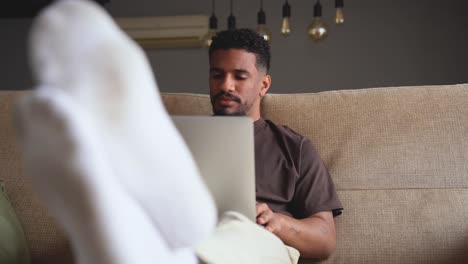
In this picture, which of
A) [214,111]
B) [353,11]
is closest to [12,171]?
[214,111]

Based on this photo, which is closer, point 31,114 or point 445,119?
point 31,114

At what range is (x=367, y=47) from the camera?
4059 millimetres

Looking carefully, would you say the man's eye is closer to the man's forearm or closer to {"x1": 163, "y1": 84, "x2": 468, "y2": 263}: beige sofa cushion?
{"x1": 163, "y1": 84, "x2": 468, "y2": 263}: beige sofa cushion

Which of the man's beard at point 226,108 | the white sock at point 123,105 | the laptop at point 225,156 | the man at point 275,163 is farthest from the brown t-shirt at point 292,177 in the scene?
the white sock at point 123,105

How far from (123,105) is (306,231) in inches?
32.1

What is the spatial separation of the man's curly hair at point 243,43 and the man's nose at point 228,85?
0.10 m

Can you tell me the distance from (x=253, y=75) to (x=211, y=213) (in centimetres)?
100

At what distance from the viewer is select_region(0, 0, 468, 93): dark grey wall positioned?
3.98 meters

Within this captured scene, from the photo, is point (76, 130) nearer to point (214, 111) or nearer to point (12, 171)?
point (214, 111)

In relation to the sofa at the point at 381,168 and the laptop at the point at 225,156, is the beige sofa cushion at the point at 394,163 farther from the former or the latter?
the laptop at the point at 225,156

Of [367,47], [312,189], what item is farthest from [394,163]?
[367,47]

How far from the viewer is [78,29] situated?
565 mm

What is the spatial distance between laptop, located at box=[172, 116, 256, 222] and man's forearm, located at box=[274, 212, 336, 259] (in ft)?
0.86

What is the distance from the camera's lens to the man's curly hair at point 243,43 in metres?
1.64
